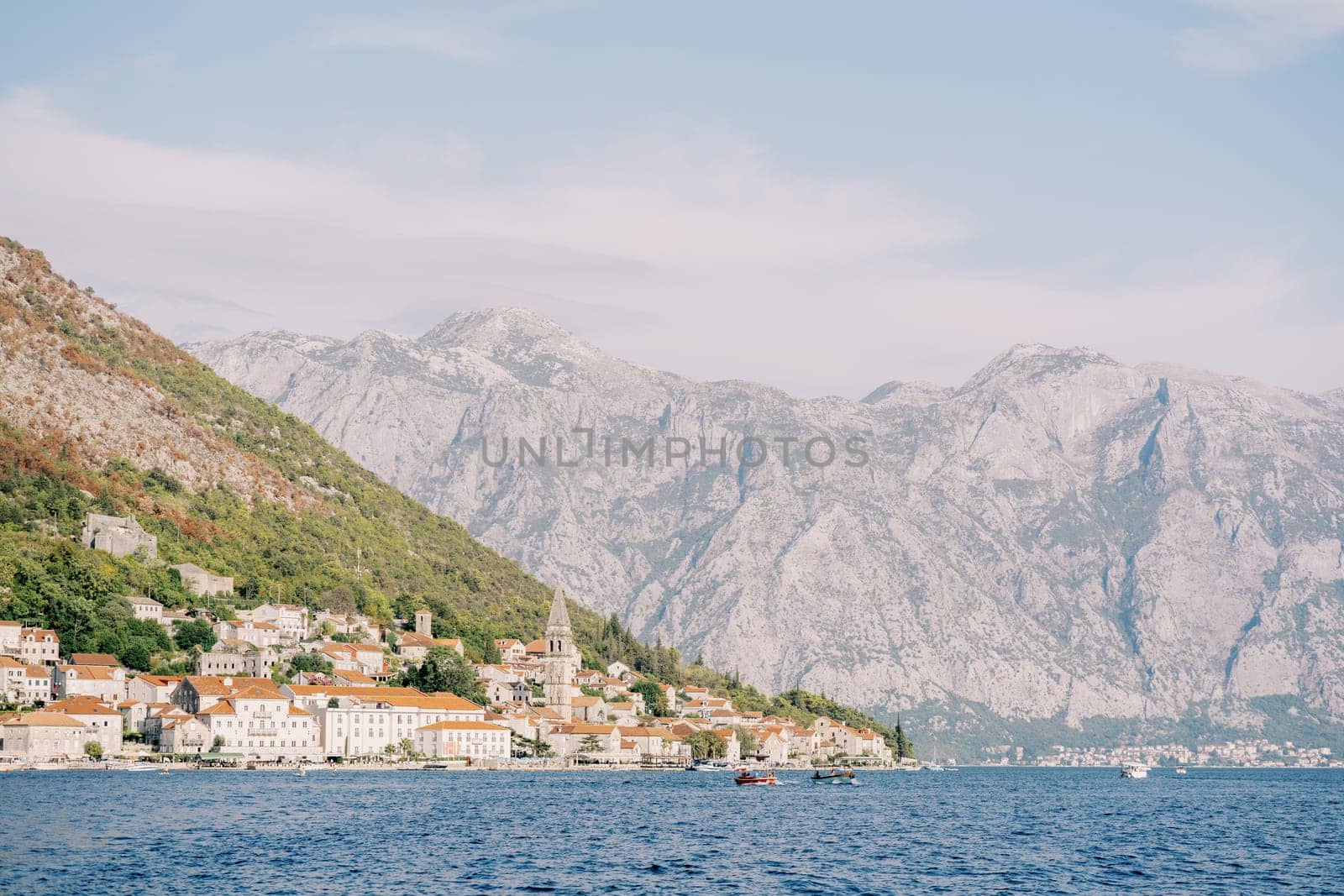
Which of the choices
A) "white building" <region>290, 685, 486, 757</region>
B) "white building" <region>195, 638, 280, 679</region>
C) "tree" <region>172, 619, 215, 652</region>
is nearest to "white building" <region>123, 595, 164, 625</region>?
"tree" <region>172, 619, 215, 652</region>

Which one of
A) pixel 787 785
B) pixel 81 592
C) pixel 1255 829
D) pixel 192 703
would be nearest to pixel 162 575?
pixel 81 592

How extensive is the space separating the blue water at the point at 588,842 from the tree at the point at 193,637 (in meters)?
34.7

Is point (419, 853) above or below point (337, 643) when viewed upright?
below

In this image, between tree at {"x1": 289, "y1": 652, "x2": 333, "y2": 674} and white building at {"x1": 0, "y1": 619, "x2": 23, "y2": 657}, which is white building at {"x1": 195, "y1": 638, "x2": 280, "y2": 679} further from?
white building at {"x1": 0, "y1": 619, "x2": 23, "y2": 657}

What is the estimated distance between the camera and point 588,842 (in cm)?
9319

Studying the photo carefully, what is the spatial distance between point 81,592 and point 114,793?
66443mm

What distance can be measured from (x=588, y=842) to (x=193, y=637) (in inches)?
3827

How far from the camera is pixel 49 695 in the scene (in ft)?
517

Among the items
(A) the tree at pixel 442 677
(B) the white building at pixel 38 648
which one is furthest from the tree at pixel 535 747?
(B) the white building at pixel 38 648

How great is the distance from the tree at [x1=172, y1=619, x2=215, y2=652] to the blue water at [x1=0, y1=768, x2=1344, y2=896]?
34667 mm

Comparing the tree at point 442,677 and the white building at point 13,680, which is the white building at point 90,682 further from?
the tree at point 442,677

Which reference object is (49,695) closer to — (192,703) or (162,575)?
(192,703)

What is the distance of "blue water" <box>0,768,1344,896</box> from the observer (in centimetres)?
7519

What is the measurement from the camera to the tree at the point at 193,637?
585ft
